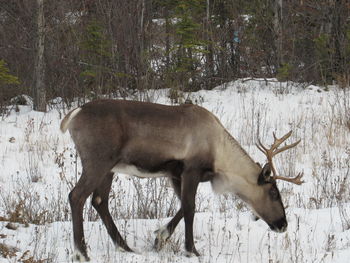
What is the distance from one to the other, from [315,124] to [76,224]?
728 cm

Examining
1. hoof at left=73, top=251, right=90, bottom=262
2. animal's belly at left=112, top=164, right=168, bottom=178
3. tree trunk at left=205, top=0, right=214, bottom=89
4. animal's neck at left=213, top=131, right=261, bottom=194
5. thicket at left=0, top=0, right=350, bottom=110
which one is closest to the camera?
hoof at left=73, top=251, right=90, bottom=262

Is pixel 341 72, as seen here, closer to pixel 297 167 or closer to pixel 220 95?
pixel 220 95

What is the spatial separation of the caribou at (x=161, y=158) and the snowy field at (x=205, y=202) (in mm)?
289

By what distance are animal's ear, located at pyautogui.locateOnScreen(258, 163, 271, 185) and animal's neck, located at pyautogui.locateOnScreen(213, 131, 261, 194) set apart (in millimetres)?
64

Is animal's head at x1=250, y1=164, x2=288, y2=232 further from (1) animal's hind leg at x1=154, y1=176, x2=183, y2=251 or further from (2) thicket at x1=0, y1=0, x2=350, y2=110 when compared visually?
(2) thicket at x1=0, y1=0, x2=350, y2=110

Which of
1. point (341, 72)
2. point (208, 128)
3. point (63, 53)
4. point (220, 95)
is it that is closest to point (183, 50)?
point (220, 95)

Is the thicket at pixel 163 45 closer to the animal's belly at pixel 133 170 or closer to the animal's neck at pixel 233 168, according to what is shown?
the animal's neck at pixel 233 168

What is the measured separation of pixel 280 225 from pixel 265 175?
528 mm

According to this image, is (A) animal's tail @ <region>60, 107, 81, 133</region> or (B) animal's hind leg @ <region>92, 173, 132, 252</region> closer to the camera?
(A) animal's tail @ <region>60, 107, 81, 133</region>

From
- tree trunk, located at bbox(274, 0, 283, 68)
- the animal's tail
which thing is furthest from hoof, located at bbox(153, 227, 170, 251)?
tree trunk, located at bbox(274, 0, 283, 68)

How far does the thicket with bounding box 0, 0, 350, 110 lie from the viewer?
42.6 feet

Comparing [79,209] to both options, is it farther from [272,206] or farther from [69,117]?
[272,206]

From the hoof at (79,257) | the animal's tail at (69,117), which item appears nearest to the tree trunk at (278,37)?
the animal's tail at (69,117)

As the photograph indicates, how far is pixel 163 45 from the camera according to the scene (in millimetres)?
15695
